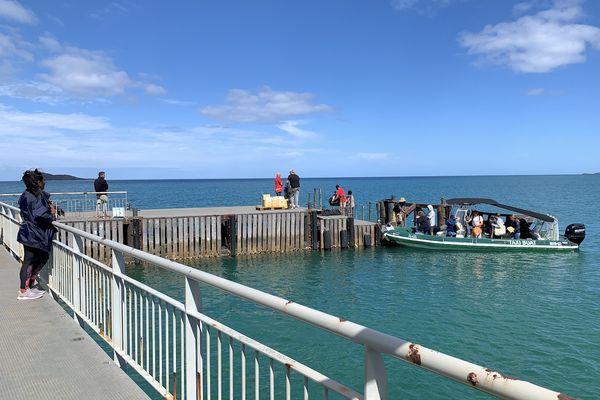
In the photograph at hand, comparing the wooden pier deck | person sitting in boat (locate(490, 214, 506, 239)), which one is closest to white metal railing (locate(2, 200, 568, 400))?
the wooden pier deck

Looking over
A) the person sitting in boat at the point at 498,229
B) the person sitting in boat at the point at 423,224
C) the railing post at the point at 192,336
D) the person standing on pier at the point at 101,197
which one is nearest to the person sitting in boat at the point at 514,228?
the person sitting in boat at the point at 498,229

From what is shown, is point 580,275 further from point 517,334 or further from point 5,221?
point 5,221

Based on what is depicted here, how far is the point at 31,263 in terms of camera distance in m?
6.75

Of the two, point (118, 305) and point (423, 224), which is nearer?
point (118, 305)

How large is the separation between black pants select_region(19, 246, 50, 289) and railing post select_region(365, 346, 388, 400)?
20.5 feet

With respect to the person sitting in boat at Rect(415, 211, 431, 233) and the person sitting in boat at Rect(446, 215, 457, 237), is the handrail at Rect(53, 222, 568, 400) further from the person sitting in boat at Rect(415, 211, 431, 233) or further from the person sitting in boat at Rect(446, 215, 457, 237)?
the person sitting in boat at Rect(415, 211, 431, 233)

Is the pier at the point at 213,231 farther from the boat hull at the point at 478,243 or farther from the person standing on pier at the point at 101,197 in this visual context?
the boat hull at the point at 478,243

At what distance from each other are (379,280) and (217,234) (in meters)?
8.07

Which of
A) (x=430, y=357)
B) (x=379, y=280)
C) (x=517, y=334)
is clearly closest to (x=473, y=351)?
(x=517, y=334)

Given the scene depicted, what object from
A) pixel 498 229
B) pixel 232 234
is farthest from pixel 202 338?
pixel 498 229

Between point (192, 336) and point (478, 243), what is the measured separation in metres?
24.3

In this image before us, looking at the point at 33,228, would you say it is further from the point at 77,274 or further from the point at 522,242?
the point at 522,242

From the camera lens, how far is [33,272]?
6.85m

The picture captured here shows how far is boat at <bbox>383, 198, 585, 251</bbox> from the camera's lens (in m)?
25.2
